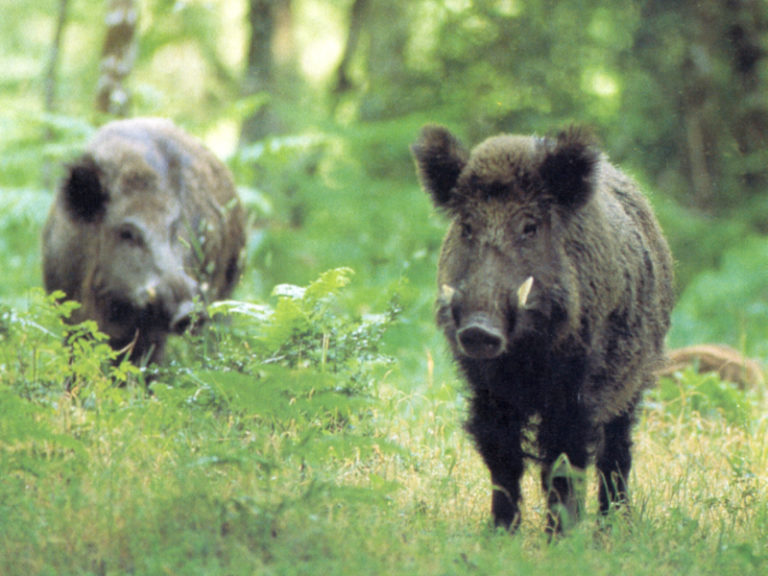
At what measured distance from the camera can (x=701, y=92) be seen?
13312 mm

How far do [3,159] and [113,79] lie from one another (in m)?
1.76

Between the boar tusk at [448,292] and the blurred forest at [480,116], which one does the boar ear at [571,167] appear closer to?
the boar tusk at [448,292]

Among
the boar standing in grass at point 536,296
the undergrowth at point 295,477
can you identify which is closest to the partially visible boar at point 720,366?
the undergrowth at point 295,477

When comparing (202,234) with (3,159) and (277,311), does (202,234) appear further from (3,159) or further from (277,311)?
(3,159)

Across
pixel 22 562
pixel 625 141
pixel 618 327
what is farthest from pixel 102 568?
pixel 625 141

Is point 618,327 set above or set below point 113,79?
below

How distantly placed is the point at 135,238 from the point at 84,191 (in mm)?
492

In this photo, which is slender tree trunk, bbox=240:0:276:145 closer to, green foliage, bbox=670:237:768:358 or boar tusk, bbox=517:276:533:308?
green foliage, bbox=670:237:768:358

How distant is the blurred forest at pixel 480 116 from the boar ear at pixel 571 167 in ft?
20.4

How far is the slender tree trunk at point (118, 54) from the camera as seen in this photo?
10391 millimetres

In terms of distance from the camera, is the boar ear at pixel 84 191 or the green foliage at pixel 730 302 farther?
the green foliage at pixel 730 302

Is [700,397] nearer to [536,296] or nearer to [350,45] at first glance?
[536,296]

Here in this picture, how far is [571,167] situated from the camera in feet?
14.1

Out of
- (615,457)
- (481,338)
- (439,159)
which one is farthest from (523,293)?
(615,457)
